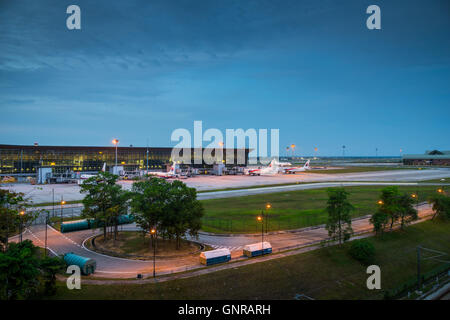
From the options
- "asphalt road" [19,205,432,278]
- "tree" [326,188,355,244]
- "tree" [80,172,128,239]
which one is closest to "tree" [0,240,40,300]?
"asphalt road" [19,205,432,278]

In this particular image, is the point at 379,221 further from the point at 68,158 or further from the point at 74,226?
the point at 68,158

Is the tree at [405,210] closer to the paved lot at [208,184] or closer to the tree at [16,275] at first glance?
the paved lot at [208,184]

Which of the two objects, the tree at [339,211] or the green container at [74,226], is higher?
the tree at [339,211]

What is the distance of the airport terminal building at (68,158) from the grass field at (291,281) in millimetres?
113992

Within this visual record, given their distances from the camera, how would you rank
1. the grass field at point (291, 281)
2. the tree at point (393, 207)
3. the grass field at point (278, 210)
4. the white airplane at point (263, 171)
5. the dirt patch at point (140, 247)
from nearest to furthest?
the grass field at point (291, 281), the dirt patch at point (140, 247), the tree at point (393, 207), the grass field at point (278, 210), the white airplane at point (263, 171)

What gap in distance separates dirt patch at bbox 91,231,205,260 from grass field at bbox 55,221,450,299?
1008 cm

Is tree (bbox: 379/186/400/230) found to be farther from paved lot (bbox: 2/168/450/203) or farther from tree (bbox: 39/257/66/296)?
tree (bbox: 39/257/66/296)

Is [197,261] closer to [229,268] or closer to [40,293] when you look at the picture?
[229,268]

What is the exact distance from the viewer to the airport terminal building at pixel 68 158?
503 ft

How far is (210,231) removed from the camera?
52.9 metres

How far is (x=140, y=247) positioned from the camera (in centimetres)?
4469

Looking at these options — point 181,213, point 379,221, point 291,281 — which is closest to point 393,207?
point 379,221

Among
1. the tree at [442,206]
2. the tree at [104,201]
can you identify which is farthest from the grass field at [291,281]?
the tree at [442,206]
